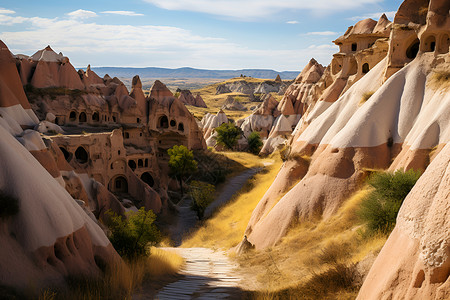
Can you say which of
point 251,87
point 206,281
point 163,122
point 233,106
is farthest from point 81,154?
point 251,87

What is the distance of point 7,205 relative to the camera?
870 centimetres

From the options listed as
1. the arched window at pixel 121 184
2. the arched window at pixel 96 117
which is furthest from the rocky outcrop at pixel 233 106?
the arched window at pixel 121 184

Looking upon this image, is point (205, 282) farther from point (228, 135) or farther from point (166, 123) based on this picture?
point (228, 135)

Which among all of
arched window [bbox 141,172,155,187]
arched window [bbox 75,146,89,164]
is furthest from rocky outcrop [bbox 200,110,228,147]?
arched window [bbox 75,146,89,164]

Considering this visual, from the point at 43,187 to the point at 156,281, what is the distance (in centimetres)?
421

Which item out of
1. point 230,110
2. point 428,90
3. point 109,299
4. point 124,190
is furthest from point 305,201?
point 230,110

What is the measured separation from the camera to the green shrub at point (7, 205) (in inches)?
340

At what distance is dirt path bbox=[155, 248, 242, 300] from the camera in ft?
32.5

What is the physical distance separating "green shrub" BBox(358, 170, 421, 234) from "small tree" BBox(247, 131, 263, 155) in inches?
1891

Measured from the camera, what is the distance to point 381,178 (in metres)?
12.6

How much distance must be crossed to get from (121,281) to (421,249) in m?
7.09

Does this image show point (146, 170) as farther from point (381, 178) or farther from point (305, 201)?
point (381, 178)

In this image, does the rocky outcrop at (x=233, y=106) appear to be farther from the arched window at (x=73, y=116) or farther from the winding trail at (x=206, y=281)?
the winding trail at (x=206, y=281)

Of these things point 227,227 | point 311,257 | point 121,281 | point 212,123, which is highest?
point 121,281
